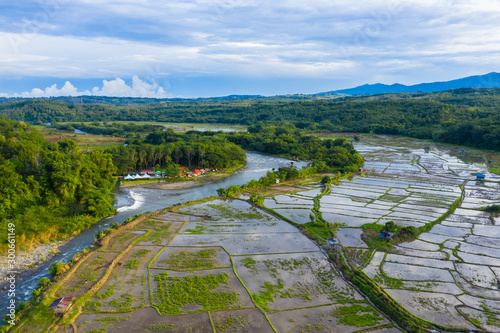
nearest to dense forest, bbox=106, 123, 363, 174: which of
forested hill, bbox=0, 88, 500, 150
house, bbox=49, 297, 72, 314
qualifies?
house, bbox=49, 297, 72, 314

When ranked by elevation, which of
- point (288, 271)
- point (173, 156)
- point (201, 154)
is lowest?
point (288, 271)

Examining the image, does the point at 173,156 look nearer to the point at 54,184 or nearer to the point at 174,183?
the point at 174,183

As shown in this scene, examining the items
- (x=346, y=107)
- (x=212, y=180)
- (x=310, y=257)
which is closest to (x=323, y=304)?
(x=310, y=257)

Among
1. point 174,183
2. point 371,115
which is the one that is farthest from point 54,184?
point 371,115

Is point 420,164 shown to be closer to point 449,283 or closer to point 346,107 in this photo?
point 449,283

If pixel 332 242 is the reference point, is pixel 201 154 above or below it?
above

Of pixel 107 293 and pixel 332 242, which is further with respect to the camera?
pixel 332 242

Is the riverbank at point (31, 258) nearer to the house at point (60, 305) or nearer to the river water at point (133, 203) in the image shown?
the river water at point (133, 203)
